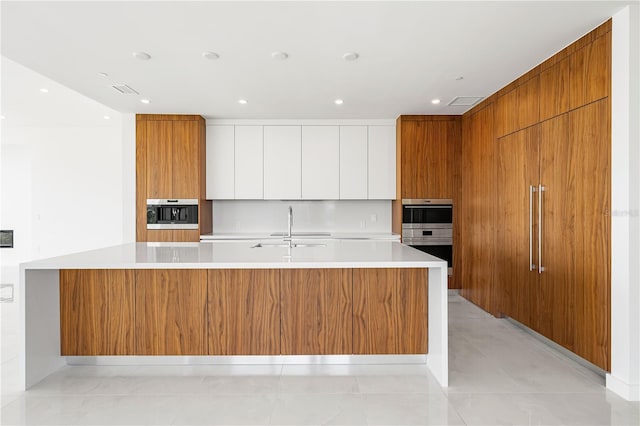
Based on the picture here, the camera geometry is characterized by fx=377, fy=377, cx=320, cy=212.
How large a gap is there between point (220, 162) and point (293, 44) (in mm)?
2678

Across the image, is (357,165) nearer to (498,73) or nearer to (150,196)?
(498,73)

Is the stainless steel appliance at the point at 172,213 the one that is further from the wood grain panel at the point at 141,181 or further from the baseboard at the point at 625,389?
the baseboard at the point at 625,389

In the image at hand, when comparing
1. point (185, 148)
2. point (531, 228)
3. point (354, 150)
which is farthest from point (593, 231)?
point (185, 148)

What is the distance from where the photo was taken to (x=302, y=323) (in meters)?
2.70

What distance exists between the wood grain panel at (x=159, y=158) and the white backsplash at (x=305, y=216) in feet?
2.96

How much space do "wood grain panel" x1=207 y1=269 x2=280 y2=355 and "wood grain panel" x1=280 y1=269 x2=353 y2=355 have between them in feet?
0.23

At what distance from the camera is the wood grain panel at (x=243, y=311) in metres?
2.68

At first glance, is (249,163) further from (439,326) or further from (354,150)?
(439,326)

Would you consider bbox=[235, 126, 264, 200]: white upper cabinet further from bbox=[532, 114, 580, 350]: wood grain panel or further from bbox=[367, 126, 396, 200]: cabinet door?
bbox=[532, 114, 580, 350]: wood grain panel

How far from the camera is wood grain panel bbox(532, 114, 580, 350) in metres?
2.77

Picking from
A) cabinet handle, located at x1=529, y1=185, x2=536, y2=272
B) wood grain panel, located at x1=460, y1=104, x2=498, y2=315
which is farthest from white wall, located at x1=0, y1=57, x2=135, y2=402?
cabinet handle, located at x1=529, y1=185, x2=536, y2=272

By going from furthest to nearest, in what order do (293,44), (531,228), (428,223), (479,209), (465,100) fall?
(428,223) < (479,209) < (465,100) < (531,228) < (293,44)

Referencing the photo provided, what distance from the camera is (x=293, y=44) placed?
280 cm

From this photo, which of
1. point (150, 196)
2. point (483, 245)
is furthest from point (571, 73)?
point (150, 196)
